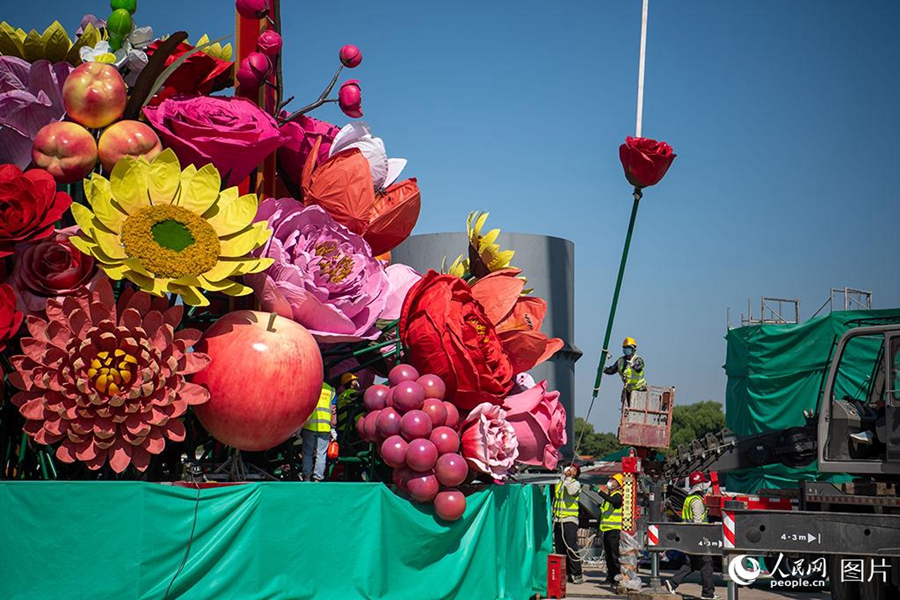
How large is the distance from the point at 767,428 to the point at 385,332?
65.2 ft

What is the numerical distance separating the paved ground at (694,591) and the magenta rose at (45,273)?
10.0 meters

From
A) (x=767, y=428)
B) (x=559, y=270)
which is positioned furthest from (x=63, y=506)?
(x=767, y=428)

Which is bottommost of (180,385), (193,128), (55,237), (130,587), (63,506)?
(130,587)

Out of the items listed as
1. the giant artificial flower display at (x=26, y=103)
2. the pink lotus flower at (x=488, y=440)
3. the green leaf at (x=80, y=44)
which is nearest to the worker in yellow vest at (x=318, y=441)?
the pink lotus flower at (x=488, y=440)

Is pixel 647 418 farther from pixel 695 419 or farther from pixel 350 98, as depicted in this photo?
pixel 695 419

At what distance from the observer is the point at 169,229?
→ 6.66 meters

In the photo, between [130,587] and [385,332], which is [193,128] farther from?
[130,587]

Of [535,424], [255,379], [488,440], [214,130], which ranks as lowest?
[488,440]

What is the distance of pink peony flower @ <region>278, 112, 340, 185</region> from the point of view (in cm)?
859

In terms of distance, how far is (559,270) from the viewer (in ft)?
86.9

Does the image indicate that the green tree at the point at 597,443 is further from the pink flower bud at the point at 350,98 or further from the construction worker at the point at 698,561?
the pink flower bud at the point at 350,98

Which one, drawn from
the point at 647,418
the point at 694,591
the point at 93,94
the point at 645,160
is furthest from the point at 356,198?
the point at 694,591

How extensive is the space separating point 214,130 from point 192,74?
4.29 feet

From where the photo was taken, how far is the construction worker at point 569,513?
17359 mm
